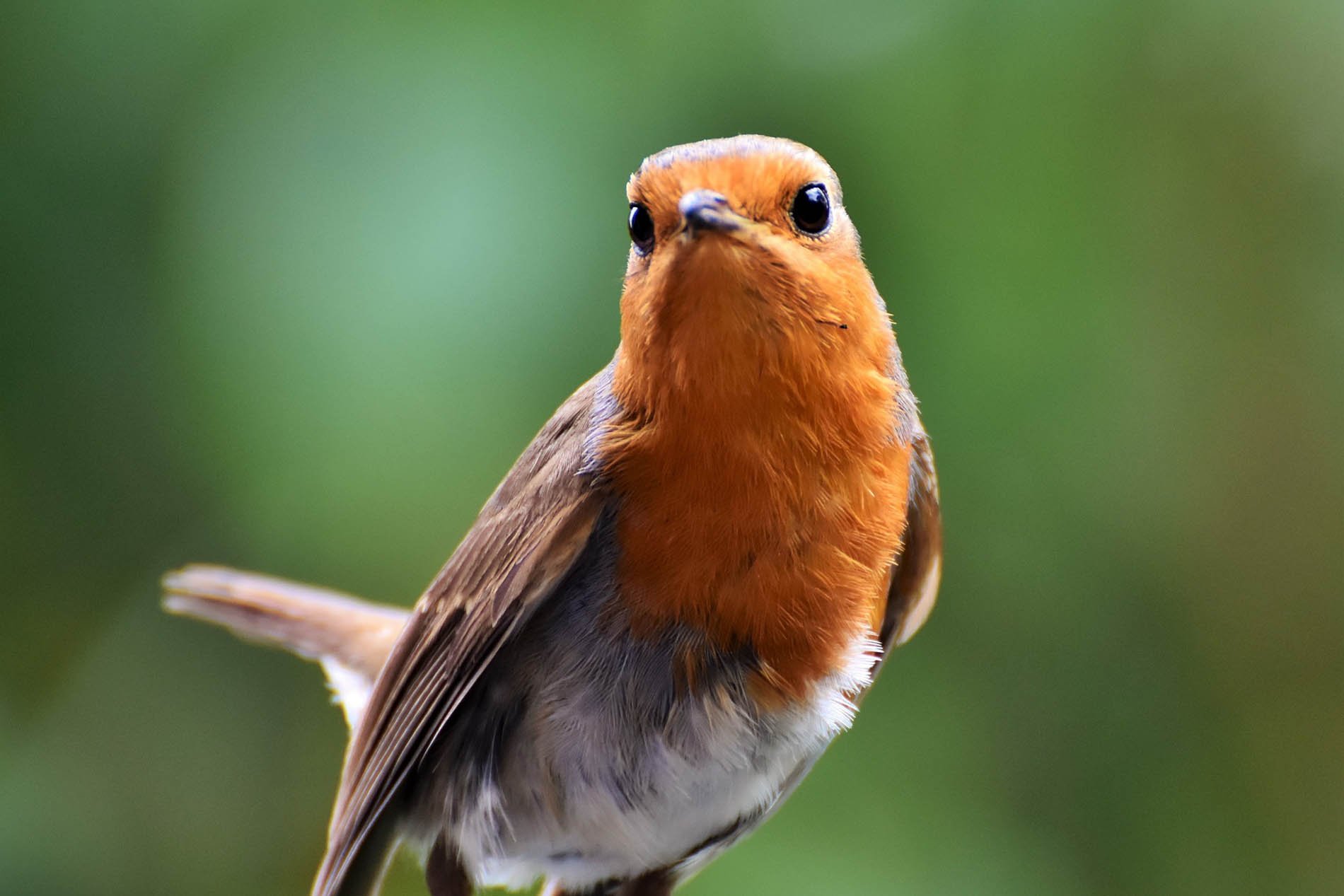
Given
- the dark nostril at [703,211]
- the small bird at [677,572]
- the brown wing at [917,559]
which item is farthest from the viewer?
the brown wing at [917,559]

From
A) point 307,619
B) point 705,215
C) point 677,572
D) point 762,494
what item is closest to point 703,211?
point 705,215

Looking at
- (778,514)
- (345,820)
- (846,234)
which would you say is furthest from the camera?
(345,820)

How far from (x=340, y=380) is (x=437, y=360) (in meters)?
0.21

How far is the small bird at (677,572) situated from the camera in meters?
1.39

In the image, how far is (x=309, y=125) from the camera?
250 cm

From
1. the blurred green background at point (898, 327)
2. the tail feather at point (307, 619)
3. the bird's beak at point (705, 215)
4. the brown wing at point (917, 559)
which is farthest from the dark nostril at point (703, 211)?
the tail feather at point (307, 619)

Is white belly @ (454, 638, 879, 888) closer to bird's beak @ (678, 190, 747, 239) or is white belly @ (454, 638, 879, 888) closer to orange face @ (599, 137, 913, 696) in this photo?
orange face @ (599, 137, 913, 696)

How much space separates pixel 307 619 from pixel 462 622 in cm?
73

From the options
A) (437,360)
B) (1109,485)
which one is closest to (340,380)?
(437,360)

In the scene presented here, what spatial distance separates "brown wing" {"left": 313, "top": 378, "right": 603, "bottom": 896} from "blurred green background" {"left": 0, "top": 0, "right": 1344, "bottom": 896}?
0.75m

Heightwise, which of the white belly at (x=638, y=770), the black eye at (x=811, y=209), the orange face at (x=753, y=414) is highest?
the black eye at (x=811, y=209)

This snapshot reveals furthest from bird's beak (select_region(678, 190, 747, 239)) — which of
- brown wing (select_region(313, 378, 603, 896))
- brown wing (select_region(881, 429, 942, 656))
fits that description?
brown wing (select_region(881, 429, 942, 656))

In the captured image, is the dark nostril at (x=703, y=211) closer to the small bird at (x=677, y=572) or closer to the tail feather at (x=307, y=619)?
the small bird at (x=677, y=572)

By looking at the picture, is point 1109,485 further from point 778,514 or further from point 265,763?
point 265,763
